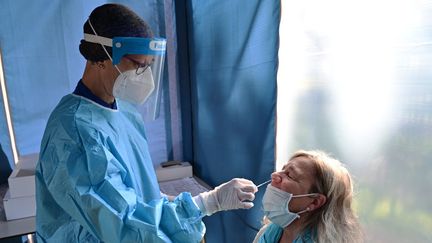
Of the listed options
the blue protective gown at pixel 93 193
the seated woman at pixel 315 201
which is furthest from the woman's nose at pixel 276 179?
the blue protective gown at pixel 93 193

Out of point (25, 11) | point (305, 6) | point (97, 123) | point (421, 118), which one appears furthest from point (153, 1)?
point (421, 118)

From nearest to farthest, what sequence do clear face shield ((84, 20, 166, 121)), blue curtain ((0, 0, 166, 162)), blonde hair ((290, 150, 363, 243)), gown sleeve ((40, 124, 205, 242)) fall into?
gown sleeve ((40, 124, 205, 242)), clear face shield ((84, 20, 166, 121)), blonde hair ((290, 150, 363, 243)), blue curtain ((0, 0, 166, 162))

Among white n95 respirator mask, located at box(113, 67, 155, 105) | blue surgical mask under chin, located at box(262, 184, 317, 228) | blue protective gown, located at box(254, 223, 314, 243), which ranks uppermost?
white n95 respirator mask, located at box(113, 67, 155, 105)

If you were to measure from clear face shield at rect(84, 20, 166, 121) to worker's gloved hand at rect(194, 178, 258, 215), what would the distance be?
0.41 metres

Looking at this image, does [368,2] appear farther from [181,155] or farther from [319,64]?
[181,155]

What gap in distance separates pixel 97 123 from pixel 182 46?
154cm

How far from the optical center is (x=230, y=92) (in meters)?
1.76

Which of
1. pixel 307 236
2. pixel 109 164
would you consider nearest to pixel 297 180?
pixel 307 236

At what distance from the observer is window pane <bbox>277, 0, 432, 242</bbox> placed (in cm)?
87

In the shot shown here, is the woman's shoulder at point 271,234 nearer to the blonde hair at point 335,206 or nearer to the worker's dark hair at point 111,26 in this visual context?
the blonde hair at point 335,206

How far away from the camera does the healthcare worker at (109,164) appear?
825 mm

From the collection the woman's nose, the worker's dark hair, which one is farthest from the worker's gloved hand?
the worker's dark hair

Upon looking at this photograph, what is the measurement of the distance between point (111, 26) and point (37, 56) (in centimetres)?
144

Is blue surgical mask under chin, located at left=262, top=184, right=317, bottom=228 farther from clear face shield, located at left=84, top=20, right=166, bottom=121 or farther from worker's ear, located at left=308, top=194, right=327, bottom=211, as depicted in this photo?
clear face shield, located at left=84, top=20, right=166, bottom=121
